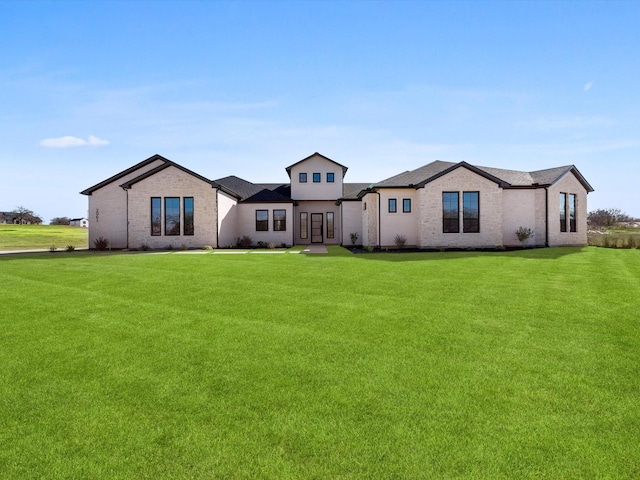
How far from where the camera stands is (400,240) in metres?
25.5

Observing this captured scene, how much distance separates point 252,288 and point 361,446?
7.50 metres

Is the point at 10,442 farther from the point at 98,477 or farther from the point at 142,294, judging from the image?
the point at 142,294

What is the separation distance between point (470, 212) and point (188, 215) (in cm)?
1839

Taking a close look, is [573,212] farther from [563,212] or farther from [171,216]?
[171,216]

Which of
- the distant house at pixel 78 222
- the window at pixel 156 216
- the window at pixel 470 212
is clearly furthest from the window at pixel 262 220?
the distant house at pixel 78 222

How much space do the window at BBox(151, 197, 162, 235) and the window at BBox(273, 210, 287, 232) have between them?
8.23 m

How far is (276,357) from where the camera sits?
549cm

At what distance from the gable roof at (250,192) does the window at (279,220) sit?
2.77 feet

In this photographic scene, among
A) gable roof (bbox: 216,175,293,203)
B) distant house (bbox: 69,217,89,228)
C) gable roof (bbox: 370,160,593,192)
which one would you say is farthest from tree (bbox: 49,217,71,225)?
gable roof (bbox: 370,160,593,192)

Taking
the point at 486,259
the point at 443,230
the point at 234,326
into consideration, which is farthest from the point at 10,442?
the point at 443,230

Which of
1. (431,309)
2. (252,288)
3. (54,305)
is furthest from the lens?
(252,288)

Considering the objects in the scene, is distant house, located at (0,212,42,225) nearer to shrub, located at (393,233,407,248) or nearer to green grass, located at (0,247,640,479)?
shrub, located at (393,233,407,248)

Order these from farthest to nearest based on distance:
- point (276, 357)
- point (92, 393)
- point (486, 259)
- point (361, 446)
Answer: point (486, 259) → point (276, 357) → point (92, 393) → point (361, 446)

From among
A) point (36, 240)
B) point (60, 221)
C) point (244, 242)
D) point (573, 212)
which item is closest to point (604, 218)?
point (573, 212)
